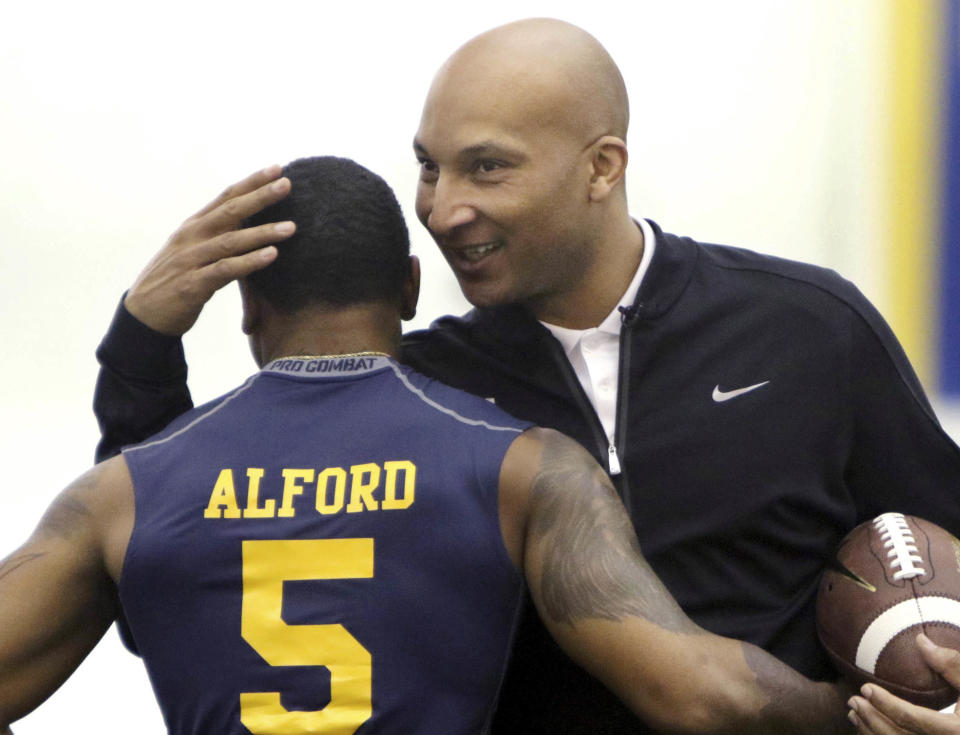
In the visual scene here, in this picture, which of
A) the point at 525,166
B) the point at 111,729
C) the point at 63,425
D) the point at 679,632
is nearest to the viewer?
the point at 679,632

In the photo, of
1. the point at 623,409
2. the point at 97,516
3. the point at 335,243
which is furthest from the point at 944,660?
the point at 97,516

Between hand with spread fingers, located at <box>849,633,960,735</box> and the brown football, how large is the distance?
0.02m

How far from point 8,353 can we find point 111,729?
728 millimetres

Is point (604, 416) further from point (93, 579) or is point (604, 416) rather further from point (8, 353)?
point (8, 353)

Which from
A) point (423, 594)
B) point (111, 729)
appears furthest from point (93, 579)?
point (111, 729)

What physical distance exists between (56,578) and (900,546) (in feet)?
2.80

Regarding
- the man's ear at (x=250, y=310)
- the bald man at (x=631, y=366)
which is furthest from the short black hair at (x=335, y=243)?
the bald man at (x=631, y=366)

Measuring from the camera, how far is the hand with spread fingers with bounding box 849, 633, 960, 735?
3.97 ft

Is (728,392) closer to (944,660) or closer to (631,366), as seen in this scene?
(631,366)

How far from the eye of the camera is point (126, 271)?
2.48m

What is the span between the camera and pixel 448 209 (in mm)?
1448

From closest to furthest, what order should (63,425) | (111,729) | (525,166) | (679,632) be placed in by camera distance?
(679,632) < (525,166) < (111,729) < (63,425)

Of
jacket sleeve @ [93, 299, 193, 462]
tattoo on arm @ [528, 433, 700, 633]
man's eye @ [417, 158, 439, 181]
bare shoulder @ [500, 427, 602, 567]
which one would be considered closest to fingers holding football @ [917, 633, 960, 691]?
tattoo on arm @ [528, 433, 700, 633]

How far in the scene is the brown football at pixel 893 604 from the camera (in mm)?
1314
